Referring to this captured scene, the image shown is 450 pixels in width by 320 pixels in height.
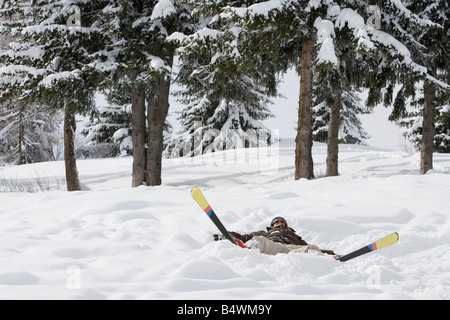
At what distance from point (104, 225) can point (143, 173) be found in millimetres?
6559

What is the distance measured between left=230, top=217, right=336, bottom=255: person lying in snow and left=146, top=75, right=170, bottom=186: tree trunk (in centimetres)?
712

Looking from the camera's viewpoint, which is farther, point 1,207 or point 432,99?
point 432,99

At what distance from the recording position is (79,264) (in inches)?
153

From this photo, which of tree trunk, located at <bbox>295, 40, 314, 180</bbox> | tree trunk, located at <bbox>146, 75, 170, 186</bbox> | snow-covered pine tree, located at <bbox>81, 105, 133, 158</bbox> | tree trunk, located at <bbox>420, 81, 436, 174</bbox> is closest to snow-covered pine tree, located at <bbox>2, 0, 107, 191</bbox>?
tree trunk, located at <bbox>146, 75, 170, 186</bbox>

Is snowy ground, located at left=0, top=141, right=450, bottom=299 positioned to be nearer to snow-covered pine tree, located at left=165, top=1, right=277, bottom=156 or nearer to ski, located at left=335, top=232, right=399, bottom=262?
ski, located at left=335, top=232, right=399, bottom=262

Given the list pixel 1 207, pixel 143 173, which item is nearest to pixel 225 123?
pixel 143 173

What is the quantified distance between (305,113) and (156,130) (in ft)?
14.0

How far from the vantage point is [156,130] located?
12.2 m

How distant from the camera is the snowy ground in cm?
342

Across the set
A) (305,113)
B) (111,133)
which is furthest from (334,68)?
(111,133)

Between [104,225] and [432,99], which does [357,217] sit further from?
[432,99]

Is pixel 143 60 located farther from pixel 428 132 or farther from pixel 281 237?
pixel 428 132

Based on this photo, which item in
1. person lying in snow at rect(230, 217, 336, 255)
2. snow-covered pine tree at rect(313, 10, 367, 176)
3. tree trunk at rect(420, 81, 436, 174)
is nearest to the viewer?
person lying in snow at rect(230, 217, 336, 255)

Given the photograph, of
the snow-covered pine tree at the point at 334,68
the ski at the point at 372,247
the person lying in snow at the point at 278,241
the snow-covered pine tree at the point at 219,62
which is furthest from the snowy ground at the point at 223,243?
the snow-covered pine tree at the point at 219,62
